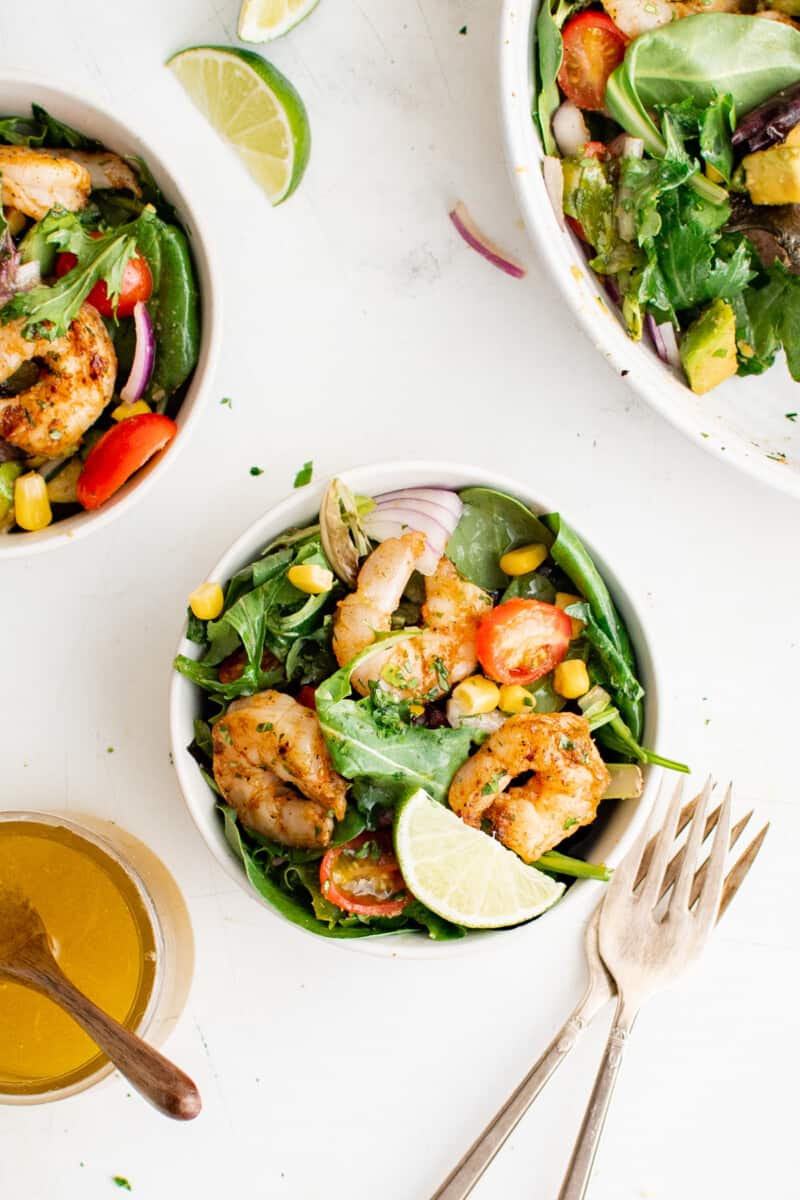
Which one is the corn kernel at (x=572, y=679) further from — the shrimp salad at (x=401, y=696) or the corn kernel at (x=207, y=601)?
the corn kernel at (x=207, y=601)

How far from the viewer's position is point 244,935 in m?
2.52

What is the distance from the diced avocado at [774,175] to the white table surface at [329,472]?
1.57ft

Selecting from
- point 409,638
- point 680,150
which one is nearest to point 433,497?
point 409,638

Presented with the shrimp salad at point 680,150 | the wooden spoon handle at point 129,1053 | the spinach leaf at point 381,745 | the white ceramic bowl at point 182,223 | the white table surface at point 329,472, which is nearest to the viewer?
the wooden spoon handle at point 129,1053

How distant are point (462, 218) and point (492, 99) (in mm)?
276

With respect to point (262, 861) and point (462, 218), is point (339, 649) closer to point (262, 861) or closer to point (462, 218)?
point (262, 861)

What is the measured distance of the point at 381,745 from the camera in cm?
205

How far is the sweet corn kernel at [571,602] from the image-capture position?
7.21 ft

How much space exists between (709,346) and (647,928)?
1.30 metres

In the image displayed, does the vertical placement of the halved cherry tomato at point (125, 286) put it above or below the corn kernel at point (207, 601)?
above

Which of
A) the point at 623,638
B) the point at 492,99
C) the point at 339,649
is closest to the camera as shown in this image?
the point at 339,649

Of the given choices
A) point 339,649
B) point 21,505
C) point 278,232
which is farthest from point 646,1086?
point 278,232

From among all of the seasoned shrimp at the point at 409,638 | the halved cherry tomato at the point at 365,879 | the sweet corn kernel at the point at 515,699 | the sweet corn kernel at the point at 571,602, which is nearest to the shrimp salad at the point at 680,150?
the sweet corn kernel at the point at 571,602

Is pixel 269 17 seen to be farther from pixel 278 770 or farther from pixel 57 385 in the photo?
pixel 278 770
